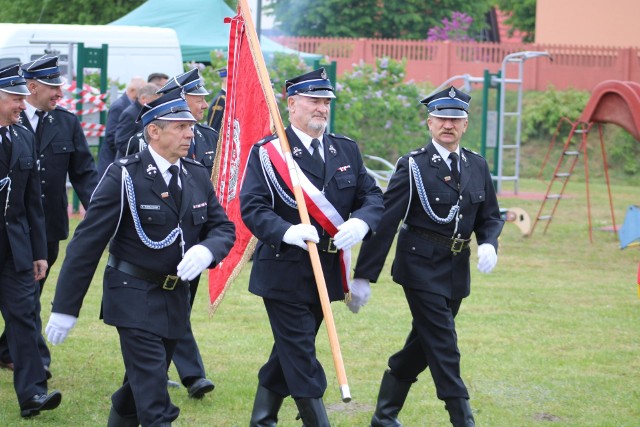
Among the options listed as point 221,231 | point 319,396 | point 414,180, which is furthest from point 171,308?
point 414,180

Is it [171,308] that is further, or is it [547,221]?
[547,221]

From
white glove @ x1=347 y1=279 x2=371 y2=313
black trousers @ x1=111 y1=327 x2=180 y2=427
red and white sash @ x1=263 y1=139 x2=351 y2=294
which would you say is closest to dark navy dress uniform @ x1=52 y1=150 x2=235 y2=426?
black trousers @ x1=111 y1=327 x2=180 y2=427

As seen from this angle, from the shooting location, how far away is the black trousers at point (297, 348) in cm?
592

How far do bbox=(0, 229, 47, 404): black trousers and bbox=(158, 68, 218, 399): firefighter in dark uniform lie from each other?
0.90 m

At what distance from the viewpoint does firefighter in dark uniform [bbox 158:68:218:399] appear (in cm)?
754

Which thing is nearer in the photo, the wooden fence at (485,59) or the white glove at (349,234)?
the white glove at (349,234)

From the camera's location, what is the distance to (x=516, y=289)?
39.6 feet

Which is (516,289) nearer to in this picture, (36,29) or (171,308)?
(171,308)

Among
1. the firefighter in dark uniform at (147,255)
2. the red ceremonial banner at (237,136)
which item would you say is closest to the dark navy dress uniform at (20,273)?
the red ceremonial banner at (237,136)

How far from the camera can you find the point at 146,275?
18.6 ft

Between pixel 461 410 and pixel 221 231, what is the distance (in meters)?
1.64

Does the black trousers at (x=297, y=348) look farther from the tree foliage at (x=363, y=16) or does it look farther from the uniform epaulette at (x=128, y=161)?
the tree foliage at (x=363, y=16)

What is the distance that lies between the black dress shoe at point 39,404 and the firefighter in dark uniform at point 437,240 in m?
1.96

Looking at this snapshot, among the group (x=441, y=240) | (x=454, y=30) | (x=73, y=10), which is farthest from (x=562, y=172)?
(x=441, y=240)
